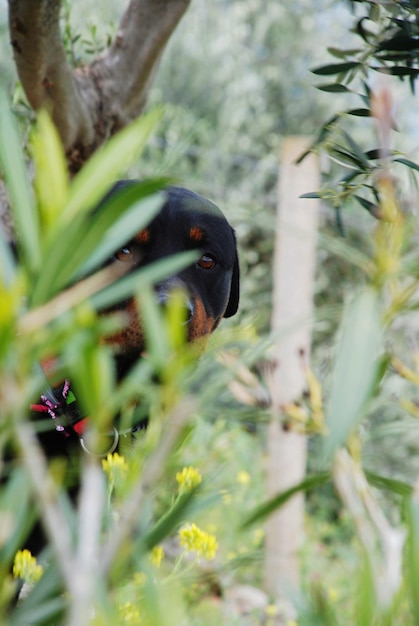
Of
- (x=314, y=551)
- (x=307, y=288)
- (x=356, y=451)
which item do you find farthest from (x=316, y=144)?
(x=314, y=551)

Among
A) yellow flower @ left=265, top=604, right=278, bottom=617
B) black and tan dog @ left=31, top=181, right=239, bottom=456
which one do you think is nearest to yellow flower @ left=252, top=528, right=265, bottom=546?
yellow flower @ left=265, top=604, right=278, bottom=617

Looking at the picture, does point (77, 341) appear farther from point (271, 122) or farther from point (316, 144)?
point (271, 122)

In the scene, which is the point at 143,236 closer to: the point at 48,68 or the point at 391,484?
the point at 48,68

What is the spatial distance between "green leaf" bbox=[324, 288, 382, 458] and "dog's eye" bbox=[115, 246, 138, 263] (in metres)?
1.59

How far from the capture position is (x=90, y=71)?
9.51 feet

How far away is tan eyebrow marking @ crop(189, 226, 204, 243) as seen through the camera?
2504mm

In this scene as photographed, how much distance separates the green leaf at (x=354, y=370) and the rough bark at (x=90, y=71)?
69.4 inches

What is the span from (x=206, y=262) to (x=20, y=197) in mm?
1924

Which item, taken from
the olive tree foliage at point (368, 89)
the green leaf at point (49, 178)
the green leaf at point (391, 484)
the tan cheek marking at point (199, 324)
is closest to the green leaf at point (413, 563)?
the green leaf at point (391, 484)

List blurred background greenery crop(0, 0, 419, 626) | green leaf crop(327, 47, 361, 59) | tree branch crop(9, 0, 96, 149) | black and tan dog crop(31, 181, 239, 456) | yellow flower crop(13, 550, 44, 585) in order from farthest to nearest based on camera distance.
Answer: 1. blurred background greenery crop(0, 0, 419, 626)
2. tree branch crop(9, 0, 96, 149)
3. black and tan dog crop(31, 181, 239, 456)
4. green leaf crop(327, 47, 361, 59)
5. yellow flower crop(13, 550, 44, 585)

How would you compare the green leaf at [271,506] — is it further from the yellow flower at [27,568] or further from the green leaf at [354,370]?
the yellow flower at [27,568]

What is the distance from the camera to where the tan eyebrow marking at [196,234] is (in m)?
2.50

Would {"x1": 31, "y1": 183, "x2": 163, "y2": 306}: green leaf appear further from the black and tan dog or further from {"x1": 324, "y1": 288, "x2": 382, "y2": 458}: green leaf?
the black and tan dog

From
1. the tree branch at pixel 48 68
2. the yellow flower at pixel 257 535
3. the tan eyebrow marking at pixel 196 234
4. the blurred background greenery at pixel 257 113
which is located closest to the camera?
the tree branch at pixel 48 68
